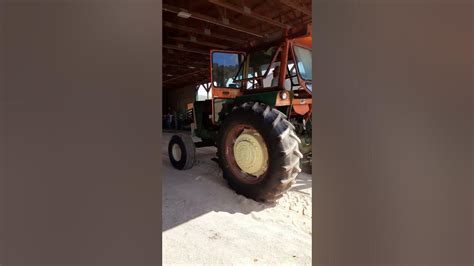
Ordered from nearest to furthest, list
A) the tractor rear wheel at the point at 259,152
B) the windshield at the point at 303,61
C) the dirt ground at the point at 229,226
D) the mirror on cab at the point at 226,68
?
the dirt ground at the point at 229,226 < the tractor rear wheel at the point at 259,152 < the windshield at the point at 303,61 < the mirror on cab at the point at 226,68

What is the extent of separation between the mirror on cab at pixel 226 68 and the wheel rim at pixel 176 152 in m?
1.17

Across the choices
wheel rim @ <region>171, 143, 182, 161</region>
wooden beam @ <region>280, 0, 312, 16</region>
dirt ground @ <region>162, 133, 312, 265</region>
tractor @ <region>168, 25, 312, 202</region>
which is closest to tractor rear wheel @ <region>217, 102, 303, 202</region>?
tractor @ <region>168, 25, 312, 202</region>

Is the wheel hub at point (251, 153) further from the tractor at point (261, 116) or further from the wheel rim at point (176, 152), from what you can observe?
the wheel rim at point (176, 152)

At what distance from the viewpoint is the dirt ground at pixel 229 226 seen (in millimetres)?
1664

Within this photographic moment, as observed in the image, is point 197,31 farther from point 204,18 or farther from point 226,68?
point 226,68

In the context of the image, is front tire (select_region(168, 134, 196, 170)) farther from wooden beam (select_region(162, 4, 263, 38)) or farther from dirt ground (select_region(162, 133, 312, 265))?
wooden beam (select_region(162, 4, 263, 38))

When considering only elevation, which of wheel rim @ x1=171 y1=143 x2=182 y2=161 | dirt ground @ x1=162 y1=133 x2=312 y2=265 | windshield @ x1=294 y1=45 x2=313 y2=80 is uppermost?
windshield @ x1=294 y1=45 x2=313 y2=80

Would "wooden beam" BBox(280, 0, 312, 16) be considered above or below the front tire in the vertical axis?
above

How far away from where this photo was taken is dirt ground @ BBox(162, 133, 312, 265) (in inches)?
65.5

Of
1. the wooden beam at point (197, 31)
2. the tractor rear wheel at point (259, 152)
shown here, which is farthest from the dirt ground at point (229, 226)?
the wooden beam at point (197, 31)

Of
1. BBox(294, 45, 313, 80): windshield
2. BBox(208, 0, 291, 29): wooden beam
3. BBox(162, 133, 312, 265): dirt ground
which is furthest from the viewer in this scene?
BBox(208, 0, 291, 29): wooden beam
